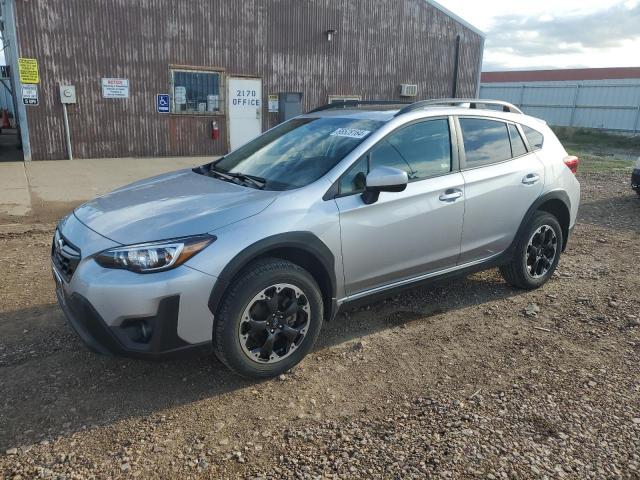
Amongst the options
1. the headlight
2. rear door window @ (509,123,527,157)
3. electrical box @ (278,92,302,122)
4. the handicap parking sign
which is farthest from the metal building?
the headlight

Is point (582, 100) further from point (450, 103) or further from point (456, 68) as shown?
point (450, 103)

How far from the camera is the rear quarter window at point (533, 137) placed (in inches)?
184

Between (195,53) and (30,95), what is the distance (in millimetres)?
4369

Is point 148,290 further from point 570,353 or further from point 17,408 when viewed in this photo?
point 570,353

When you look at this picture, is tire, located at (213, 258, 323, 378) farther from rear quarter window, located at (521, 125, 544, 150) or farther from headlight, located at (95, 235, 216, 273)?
rear quarter window, located at (521, 125, 544, 150)

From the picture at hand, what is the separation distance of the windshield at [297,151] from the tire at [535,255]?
187 centimetres

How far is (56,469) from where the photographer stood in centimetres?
244

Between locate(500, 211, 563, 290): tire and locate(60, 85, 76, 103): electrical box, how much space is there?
39.7 feet

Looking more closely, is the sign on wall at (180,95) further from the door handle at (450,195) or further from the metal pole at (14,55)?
the door handle at (450,195)

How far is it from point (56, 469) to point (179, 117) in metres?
13.5

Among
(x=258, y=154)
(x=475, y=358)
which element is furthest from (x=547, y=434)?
(x=258, y=154)

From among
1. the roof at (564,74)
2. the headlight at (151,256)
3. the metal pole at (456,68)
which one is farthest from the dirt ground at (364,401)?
the roof at (564,74)

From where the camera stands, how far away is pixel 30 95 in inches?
499

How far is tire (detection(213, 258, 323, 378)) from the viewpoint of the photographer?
116 inches
